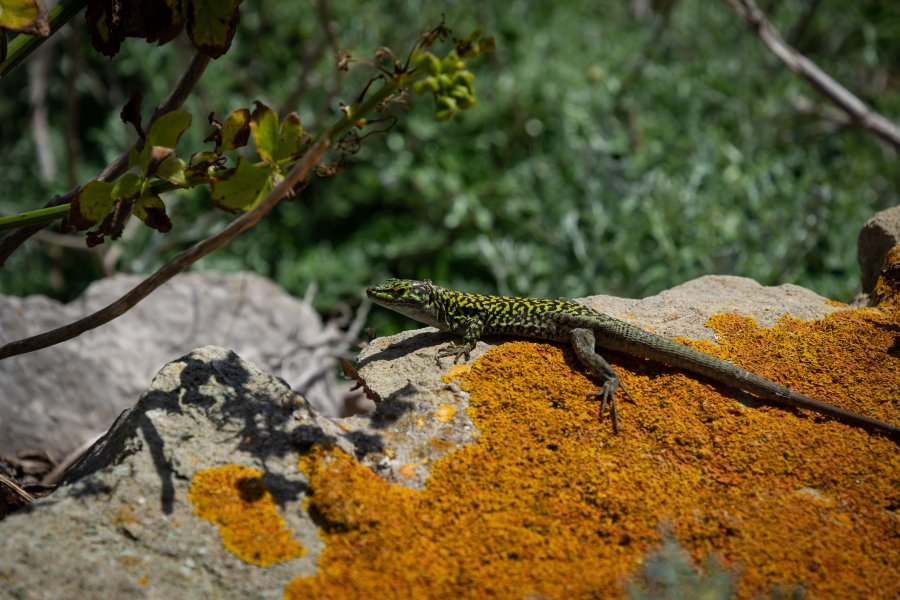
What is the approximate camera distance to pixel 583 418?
141 inches

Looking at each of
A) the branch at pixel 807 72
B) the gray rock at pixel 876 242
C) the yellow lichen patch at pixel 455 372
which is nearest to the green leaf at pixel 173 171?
the yellow lichen patch at pixel 455 372

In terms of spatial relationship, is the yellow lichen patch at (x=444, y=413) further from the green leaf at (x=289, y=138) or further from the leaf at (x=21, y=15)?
the leaf at (x=21, y=15)

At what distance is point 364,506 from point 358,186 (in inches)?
275

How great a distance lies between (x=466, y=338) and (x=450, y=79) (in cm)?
194

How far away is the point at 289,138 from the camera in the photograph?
2889mm

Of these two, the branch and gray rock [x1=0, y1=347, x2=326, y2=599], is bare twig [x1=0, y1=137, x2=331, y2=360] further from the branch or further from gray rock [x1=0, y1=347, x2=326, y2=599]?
the branch

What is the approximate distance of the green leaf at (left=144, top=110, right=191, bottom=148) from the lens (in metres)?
2.85

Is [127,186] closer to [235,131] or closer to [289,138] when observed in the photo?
[235,131]

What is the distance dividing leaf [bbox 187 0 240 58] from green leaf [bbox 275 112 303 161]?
0.43m

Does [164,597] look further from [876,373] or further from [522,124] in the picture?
[522,124]

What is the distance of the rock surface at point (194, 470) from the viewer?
8.89 feet

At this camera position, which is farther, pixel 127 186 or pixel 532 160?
pixel 532 160

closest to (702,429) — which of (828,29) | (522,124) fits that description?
(522,124)

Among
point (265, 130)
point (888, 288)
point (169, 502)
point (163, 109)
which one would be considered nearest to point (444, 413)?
point (169, 502)
